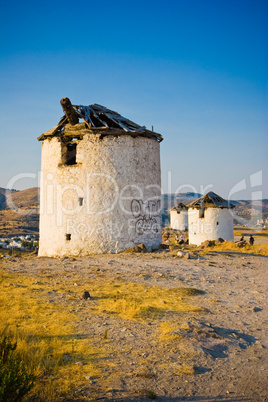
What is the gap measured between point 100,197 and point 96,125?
316 cm

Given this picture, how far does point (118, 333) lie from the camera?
5.03 metres

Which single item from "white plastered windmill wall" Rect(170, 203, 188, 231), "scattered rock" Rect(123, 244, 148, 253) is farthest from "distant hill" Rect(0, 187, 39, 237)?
"scattered rock" Rect(123, 244, 148, 253)

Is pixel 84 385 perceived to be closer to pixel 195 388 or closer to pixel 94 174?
pixel 195 388

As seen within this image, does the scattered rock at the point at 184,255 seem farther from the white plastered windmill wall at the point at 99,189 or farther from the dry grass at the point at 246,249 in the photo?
the dry grass at the point at 246,249

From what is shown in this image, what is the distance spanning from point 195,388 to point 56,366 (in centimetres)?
159

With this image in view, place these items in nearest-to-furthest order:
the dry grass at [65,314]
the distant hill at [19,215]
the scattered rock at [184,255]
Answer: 1. the dry grass at [65,314]
2. the scattered rock at [184,255]
3. the distant hill at [19,215]

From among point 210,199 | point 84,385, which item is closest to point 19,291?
point 84,385

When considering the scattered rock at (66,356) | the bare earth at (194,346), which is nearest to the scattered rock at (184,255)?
the bare earth at (194,346)

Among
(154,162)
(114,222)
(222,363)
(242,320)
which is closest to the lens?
(222,363)

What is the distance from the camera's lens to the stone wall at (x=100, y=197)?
12.9m

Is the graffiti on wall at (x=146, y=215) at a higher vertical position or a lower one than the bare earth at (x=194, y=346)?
higher

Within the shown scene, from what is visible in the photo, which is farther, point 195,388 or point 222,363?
point 222,363

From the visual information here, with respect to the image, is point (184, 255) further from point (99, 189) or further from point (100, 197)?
point (99, 189)

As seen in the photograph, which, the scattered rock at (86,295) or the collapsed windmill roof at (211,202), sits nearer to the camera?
the scattered rock at (86,295)
